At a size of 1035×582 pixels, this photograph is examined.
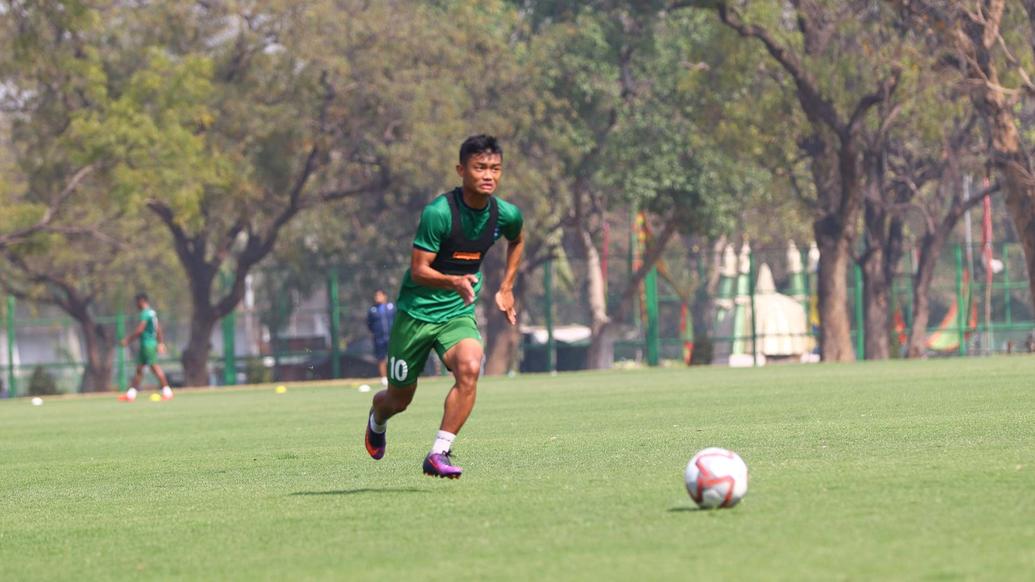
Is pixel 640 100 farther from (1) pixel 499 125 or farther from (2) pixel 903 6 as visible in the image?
(2) pixel 903 6

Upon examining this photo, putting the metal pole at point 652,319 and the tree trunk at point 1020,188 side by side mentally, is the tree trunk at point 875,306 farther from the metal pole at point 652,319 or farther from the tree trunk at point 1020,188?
the tree trunk at point 1020,188

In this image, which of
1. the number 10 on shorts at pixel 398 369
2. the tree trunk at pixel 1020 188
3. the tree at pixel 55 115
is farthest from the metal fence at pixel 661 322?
the number 10 on shorts at pixel 398 369

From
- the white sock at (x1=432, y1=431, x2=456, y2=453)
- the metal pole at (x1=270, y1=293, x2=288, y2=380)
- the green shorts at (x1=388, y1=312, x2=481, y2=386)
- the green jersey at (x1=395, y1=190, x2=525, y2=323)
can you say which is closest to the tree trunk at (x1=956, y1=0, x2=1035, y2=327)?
the metal pole at (x1=270, y1=293, x2=288, y2=380)

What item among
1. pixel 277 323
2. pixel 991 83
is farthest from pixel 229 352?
pixel 991 83

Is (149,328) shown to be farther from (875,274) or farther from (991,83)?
(875,274)

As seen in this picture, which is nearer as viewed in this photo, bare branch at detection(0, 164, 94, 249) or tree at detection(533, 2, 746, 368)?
bare branch at detection(0, 164, 94, 249)

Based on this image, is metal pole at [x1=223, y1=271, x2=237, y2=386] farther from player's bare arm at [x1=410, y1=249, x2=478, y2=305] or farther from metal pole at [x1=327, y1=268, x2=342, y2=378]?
player's bare arm at [x1=410, y1=249, x2=478, y2=305]

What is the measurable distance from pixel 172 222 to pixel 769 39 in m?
17.0

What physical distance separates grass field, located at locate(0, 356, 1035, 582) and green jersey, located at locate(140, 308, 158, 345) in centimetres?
1354

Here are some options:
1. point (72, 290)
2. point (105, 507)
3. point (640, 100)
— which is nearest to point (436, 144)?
point (640, 100)

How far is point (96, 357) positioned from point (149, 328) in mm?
18282

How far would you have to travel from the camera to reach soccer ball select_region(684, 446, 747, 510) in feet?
25.6

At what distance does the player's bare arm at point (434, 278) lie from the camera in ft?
32.3

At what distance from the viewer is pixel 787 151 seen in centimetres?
4575
